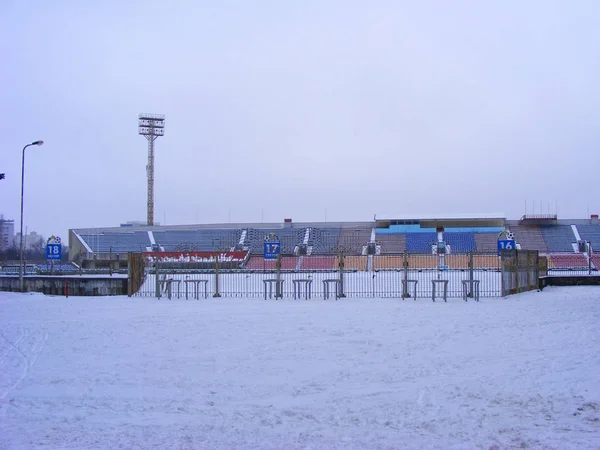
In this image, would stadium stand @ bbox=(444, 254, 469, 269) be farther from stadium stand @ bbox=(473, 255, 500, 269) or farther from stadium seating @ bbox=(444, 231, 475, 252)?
stadium seating @ bbox=(444, 231, 475, 252)

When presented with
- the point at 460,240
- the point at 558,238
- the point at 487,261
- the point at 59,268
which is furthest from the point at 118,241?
the point at 558,238

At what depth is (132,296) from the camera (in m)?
25.3

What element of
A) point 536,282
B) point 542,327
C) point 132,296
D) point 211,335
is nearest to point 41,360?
point 211,335

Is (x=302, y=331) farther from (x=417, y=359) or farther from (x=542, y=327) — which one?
(x=542, y=327)

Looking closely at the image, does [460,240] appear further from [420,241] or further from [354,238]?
[354,238]

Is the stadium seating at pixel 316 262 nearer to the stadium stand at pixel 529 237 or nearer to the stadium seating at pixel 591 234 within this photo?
the stadium stand at pixel 529 237

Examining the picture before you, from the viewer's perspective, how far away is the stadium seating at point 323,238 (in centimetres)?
6325

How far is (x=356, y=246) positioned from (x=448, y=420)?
180 feet

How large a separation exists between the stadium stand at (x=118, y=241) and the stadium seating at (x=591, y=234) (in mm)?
46737

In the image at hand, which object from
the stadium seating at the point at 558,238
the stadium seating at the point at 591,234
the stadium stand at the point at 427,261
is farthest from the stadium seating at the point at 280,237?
the stadium seating at the point at 591,234

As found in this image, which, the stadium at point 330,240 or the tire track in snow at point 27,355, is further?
the stadium at point 330,240

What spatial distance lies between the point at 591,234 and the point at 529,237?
6.34 m

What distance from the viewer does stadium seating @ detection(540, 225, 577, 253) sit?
5912 centimetres

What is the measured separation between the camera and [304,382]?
29.0 ft
